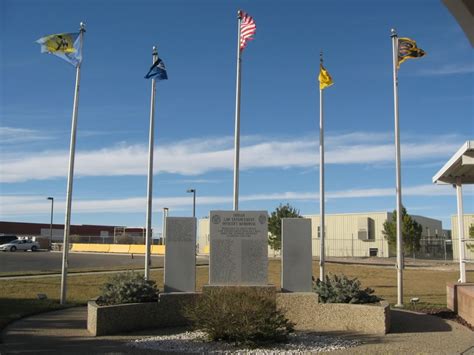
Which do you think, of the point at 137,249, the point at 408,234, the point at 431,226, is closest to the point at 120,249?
the point at 137,249

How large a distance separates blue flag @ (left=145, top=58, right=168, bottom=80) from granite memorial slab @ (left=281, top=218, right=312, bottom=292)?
755cm

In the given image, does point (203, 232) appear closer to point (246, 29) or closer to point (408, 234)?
point (408, 234)

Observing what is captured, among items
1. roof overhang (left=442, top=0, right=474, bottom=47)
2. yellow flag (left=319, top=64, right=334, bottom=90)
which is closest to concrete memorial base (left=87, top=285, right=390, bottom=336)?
roof overhang (left=442, top=0, right=474, bottom=47)

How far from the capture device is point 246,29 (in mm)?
16766

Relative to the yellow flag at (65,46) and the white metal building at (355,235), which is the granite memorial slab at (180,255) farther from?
the white metal building at (355,235)

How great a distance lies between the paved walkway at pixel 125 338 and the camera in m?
8.88

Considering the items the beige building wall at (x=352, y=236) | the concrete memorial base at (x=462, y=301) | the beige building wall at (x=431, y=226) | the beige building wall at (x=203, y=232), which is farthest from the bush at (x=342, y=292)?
the beige building wall at (x=431, y=226)

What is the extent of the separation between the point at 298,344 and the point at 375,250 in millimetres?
54382

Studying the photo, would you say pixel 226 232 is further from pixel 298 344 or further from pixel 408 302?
pixel 408 302

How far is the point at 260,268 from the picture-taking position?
40.9 ft

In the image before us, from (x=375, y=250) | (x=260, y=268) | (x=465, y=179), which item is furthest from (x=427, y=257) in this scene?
(x=260, y=268)

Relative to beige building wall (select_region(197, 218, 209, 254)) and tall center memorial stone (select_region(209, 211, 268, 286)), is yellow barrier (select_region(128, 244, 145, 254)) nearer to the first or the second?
beige building wall (select_region(197, 218, 209, 254))

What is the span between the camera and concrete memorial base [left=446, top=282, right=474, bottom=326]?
11727 mm

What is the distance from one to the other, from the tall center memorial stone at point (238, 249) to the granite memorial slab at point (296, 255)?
0.43 metres
